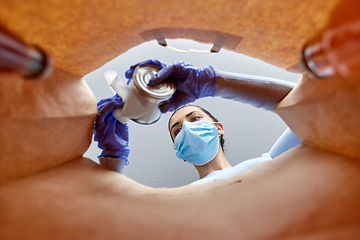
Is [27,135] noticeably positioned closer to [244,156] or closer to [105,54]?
[105,54]

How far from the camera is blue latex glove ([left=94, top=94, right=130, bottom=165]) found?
0.90m

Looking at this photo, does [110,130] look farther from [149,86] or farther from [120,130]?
[149,86]

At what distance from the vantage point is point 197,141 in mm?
1232

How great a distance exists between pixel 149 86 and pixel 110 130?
0.94 ft

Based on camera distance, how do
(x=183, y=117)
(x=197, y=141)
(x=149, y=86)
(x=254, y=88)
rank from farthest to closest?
1. (x=183, y=117)
2. (x=197, y=141)
3. (x=254, y=88)
4. (x=149, y=86)

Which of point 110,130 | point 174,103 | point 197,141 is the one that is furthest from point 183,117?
point 110,130

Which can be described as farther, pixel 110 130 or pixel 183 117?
pixel 183 117

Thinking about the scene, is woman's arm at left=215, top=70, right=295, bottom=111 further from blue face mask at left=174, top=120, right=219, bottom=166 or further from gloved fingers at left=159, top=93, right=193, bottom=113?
blue face mask at left=174, top=120, right=219, bottom=166

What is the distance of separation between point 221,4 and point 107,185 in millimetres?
646

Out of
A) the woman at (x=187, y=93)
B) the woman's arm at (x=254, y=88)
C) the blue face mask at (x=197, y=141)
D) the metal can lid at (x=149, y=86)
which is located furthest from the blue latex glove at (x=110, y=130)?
the woman's arm at (x=254, y=88)

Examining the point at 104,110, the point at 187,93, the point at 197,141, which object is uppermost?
the point at 187,93

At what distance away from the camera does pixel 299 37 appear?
60 centimetres

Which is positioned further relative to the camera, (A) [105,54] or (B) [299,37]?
(A) [105,54]

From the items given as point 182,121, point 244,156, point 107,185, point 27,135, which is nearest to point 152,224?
point 107,185
